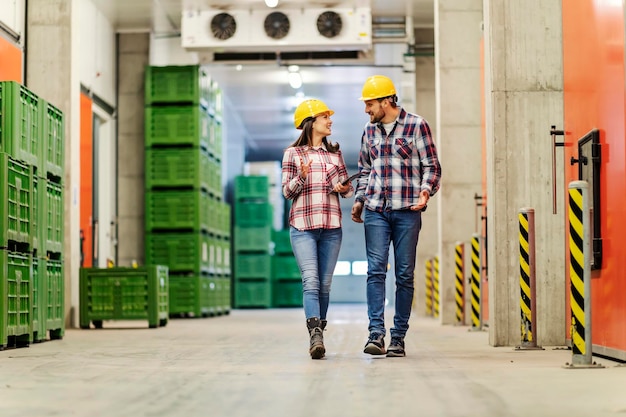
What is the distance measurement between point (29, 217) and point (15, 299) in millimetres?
938

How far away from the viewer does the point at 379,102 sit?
8.18 metres

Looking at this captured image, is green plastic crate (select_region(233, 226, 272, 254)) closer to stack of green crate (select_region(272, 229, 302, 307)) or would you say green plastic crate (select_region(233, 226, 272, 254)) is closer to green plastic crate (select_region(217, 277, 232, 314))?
stack of green crate (select_region(272, 229, 302, 307))

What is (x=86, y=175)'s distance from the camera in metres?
19.4

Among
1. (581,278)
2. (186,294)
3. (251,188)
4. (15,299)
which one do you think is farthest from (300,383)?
(251,188)

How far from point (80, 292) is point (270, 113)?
18.9m

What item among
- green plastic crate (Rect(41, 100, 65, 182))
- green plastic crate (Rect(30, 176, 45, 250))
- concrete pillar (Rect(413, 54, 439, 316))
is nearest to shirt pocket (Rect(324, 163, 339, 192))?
green plastic crate (Rect(30, 176, 45, 250))

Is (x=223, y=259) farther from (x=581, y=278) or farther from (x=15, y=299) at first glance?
(x=581, y=278)

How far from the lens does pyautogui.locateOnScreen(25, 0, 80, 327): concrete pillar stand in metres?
14.6

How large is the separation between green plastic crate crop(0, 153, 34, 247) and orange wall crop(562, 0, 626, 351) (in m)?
4.98

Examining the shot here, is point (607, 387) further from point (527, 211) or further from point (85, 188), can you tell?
point (85, 188)

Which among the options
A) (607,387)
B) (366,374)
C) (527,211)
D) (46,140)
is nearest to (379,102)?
(527,211)

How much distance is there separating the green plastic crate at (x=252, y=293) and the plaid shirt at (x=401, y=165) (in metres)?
24.3

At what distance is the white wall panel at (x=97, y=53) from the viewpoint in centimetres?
1958

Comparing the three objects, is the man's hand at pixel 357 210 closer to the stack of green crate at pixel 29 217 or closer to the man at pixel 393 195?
the man at pixel 393 195
